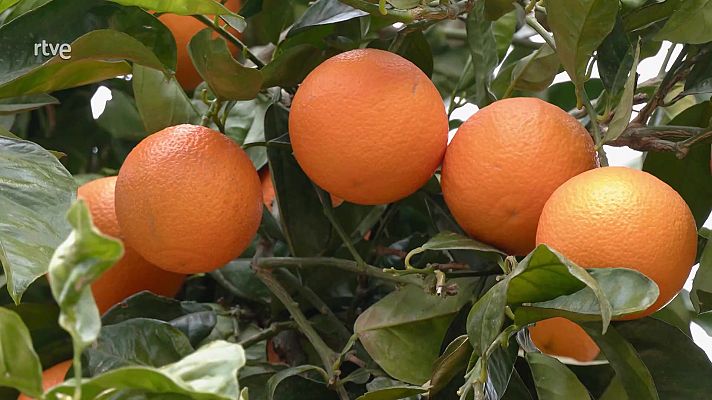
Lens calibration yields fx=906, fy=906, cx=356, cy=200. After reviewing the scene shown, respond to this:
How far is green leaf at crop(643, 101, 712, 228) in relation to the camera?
908 millimetres

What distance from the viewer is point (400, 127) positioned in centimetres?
76

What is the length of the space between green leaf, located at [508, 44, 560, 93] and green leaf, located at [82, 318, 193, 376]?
0.43 meters

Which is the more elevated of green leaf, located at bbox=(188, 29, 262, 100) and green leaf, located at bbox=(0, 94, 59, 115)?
green leaf, located at bbox=(188, 29, 262, 100)

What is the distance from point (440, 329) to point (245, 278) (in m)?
0.33

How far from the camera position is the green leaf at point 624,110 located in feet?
2.51

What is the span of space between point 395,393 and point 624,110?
309mm

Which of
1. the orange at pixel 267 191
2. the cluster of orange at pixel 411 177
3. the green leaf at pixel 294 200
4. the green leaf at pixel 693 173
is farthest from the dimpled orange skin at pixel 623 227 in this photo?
the orange at pixel 267 191

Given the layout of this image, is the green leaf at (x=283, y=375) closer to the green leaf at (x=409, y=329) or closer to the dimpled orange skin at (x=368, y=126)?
the green leaf at (x=409, y=329)

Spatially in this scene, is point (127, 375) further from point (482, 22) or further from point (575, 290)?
point (482, 22)

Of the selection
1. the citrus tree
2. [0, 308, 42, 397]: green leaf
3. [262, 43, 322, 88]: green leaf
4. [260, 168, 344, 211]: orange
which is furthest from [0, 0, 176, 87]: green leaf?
[0, 308, 42, 397]: green leaf

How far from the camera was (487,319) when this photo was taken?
2.22 ft

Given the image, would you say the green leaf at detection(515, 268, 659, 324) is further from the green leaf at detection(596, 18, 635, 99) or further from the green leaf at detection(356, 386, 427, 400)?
the green leaf at detection(596, 18, 635, 99)

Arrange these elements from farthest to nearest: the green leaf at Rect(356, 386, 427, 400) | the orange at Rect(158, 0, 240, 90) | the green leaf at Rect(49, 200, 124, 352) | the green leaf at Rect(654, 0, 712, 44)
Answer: the orange at Rect(158, 0, 240, 90) → the green leaf at Rect(654, 0, 712, 44) → the green leaf at Rect(356, 386, 427, 400) → the green leaf at Rect(49, 200, 124, 352)

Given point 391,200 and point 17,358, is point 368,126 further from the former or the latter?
point 17,358
